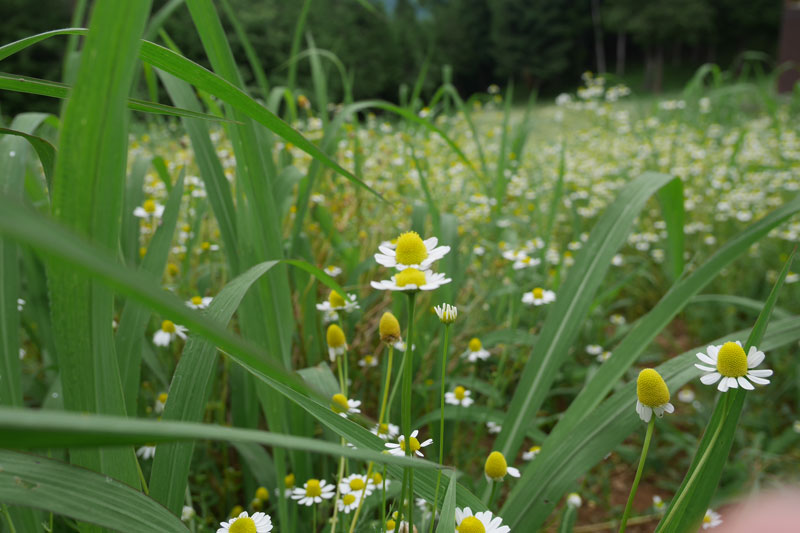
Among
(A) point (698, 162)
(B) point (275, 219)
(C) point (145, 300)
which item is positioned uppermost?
(C) point (145, 300)

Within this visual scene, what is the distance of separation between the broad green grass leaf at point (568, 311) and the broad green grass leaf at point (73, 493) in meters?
0.48

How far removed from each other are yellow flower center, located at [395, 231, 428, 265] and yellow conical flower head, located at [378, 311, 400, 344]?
0.20ft

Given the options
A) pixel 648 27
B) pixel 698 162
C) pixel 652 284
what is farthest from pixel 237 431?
pixel 648 27

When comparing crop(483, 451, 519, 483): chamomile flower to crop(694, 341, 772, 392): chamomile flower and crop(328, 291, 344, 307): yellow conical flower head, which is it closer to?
crop(694, 341, 772, 392): chamomile flower

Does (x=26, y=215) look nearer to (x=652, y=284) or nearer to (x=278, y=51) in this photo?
(x=652, y=284)

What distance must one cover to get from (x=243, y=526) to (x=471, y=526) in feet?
0.66

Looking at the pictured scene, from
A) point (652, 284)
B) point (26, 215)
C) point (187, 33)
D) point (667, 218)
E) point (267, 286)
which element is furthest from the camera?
point (187, 33)

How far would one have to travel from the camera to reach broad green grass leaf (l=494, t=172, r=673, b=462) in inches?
32.4

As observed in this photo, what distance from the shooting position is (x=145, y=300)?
0.25m

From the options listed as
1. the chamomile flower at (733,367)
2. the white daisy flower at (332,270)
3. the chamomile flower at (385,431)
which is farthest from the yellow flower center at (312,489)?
the white daisy flower at (332,270)

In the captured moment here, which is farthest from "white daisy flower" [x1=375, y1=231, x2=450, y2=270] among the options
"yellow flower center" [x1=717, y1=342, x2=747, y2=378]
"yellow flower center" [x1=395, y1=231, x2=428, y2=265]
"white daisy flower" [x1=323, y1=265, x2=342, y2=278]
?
"white daisy flower" [x1=323, y1=265, x2=342, y2=278]

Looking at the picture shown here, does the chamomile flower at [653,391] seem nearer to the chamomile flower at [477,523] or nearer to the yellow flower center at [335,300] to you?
the chamomile flower at [477,523]

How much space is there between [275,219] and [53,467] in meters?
0.43

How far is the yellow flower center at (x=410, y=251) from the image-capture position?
536 mm
